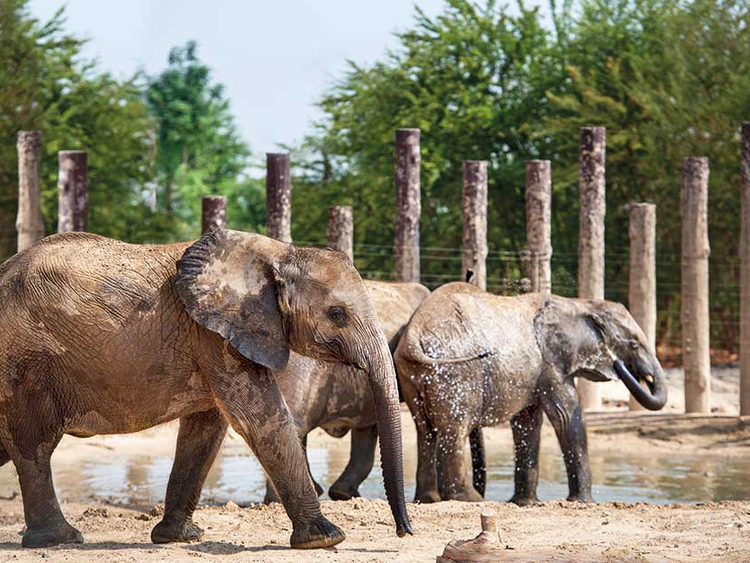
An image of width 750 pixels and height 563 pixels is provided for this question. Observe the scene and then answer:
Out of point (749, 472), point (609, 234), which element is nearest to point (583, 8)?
point (609, 234)

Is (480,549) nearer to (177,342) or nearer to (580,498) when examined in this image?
(177,342)

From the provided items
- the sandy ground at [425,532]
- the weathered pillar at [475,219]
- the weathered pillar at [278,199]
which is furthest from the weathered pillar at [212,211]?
the sandy ground at [425,532]

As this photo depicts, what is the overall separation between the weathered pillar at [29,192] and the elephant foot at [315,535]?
10275 mm

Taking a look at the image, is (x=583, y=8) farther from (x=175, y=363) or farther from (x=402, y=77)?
(x=175, y=363)

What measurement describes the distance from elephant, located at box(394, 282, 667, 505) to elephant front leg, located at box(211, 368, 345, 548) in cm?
284

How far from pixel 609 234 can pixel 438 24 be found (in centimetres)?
656

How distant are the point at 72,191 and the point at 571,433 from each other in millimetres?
7862

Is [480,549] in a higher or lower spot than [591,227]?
lower

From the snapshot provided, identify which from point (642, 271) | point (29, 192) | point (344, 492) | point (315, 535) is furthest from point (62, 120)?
point (315, 535)

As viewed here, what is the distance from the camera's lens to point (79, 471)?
15211 millimetres

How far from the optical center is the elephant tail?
42.9 ft

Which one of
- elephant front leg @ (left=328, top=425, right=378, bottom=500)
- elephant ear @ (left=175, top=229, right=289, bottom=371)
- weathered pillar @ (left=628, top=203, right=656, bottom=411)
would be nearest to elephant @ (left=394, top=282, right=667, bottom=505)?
elephant front leg @ (left=328, top=425, right=378, bottom=500)

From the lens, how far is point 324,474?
1485 cm

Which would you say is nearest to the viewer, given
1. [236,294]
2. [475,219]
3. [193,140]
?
[236,294]
